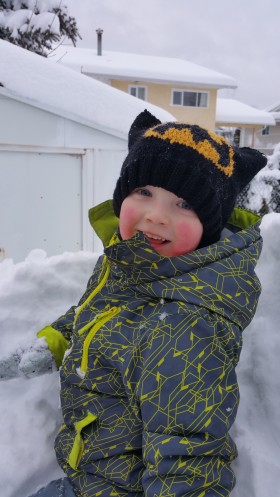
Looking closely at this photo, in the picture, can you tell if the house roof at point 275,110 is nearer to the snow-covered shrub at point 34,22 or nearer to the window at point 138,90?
the window at point 138,90

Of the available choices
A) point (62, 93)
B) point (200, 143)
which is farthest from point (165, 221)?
point (62, 93)

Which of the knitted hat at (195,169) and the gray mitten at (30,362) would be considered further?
the gray mitten at (30,362)

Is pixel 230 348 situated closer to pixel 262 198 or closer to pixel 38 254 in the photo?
pixel 38 254

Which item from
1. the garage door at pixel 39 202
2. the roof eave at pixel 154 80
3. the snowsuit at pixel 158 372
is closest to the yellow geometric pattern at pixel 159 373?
the snowsuit at pixel 158 372

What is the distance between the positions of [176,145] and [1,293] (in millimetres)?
1471

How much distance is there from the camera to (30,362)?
1763mm

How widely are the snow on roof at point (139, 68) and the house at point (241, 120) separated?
11.0ft

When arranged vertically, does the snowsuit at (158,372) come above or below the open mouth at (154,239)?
below

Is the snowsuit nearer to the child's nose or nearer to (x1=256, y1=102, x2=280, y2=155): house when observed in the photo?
the child's nose

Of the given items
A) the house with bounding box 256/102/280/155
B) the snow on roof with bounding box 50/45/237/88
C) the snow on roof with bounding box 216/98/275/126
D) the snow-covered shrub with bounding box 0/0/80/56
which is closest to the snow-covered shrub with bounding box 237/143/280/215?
the snow-covered shrub with bounding box 0/0/80/56

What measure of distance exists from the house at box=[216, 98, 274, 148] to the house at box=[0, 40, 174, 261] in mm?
20965

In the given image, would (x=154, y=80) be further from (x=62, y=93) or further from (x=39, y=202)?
(x=39, y=202)

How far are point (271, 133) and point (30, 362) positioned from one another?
3167cm

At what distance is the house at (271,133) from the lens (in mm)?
28188
